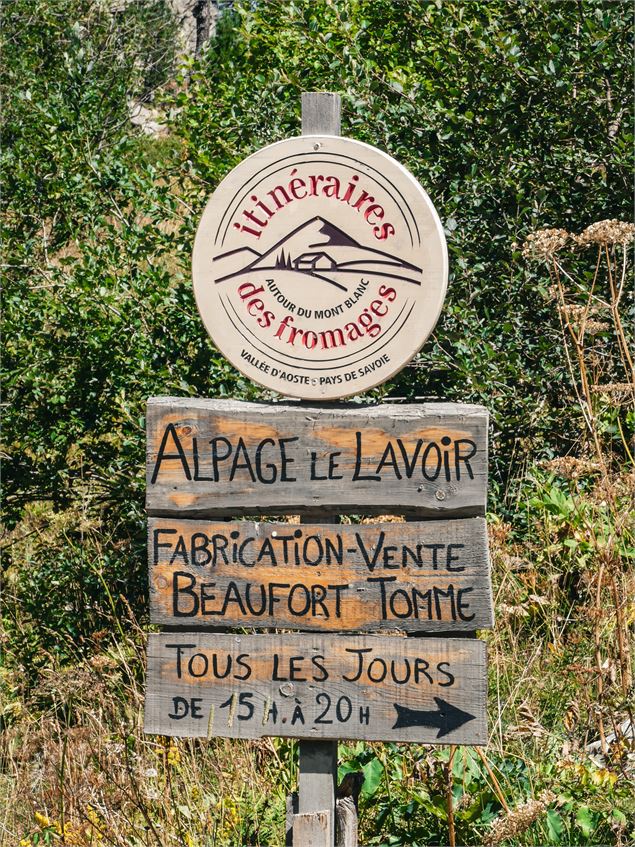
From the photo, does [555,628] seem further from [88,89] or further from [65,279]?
[88,89]

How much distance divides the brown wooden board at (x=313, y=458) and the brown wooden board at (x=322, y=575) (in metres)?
0.06

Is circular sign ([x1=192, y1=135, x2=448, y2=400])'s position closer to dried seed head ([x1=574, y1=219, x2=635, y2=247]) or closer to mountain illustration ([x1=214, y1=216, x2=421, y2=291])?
mountain illustration ([x1=214, y1=216, x2=421, y2=291])

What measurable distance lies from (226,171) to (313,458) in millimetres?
3048

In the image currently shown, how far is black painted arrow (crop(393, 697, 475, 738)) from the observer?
2.72 meters

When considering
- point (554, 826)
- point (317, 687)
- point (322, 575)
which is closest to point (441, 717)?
point (317, 687)

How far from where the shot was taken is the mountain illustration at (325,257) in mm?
2715

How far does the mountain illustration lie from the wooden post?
305 millimetres

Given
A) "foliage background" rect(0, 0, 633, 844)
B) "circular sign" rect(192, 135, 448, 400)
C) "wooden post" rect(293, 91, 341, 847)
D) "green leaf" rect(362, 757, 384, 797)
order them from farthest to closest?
"foliage background" rect(0, 0, 633, 844)
"green leaf" rect(362, 757, 384, 797)
"wooden post" rect(293, 91, 341, 847)
"circular sign" rect(192, 135, 448, 400)

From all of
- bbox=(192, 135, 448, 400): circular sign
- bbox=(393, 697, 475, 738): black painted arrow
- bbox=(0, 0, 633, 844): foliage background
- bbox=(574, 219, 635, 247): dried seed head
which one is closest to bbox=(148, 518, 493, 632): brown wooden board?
bbox=(393, 697, 475, 738): black painted arrow

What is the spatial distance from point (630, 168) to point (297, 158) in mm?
2842

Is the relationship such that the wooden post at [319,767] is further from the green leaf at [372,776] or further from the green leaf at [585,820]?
the green leaf at [585,820]

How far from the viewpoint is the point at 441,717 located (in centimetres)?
272

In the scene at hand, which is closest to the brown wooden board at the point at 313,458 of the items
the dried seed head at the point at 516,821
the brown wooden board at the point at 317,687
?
the brown wooden board at the point at 317,687

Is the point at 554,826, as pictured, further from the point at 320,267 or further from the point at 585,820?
the point at 320,267
